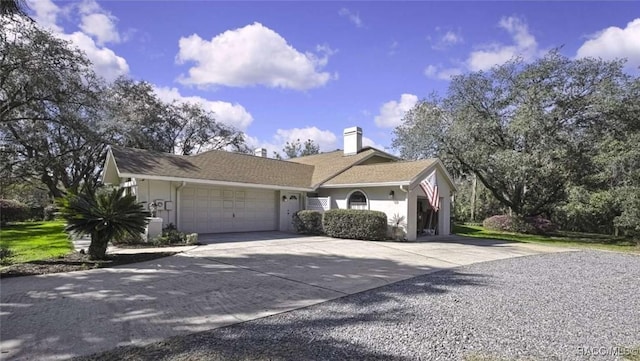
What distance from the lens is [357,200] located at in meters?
18.1

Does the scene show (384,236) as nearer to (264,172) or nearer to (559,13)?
(264,172)

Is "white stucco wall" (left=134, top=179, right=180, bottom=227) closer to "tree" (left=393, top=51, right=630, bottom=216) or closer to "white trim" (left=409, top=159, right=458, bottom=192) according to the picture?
"white trim" (left=409, top=159, right=458, bottom=192)

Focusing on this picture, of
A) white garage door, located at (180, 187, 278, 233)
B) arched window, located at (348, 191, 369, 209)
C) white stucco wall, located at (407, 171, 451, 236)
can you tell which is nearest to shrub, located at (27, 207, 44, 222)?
white garage door, located at (180, 187, 278, 233)

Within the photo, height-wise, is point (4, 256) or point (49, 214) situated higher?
point (49, 214)

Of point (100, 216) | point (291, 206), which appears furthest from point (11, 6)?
point (291, 206)

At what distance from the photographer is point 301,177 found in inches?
818

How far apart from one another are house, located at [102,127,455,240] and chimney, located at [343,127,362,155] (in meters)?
Answer: 0.68

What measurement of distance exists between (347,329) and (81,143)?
93.1 ft

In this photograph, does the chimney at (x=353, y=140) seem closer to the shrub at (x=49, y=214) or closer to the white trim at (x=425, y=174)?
the white trim at (x=425, y=174)

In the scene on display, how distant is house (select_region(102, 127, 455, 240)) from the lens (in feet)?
49.7

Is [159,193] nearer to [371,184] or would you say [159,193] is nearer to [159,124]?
[371,184]

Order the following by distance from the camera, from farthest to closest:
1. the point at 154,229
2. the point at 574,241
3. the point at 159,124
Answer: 1. the point at 159,124
2. the point at 574,241
3. the point at 154,229

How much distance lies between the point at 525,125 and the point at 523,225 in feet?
24.6

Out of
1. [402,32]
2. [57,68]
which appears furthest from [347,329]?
[57,68]
